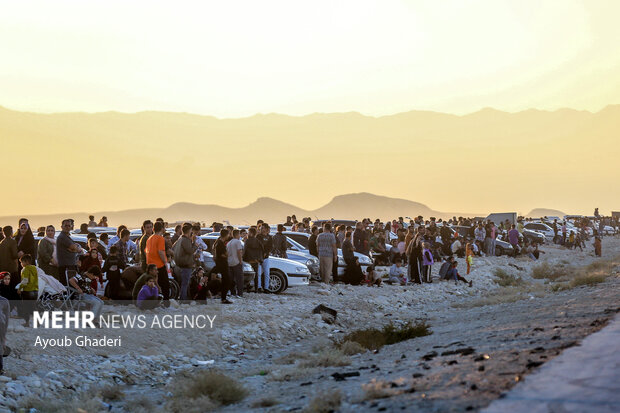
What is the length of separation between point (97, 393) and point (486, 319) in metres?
8.61

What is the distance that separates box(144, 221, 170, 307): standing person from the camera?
49.9ft

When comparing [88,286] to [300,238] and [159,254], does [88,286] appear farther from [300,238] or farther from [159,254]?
[300,238]

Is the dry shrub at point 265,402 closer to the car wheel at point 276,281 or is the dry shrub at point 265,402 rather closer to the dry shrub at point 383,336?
the dry shrub at point 383,336

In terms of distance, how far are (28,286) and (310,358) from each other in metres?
5.01

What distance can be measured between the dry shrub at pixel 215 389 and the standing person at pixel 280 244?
1230 cm

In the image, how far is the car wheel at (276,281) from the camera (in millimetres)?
20672

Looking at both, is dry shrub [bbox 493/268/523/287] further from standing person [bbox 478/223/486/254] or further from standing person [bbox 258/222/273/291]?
standing person [bbox 258/222/273/291]

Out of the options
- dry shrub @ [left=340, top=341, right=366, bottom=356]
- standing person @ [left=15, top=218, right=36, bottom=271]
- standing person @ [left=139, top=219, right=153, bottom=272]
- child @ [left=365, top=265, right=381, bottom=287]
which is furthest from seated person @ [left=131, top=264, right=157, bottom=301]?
child @ [left=365, top=265, right=381, bottom=287]

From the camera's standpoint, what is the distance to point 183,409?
9.95 meters

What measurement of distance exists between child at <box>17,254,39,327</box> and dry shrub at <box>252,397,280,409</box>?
5.47m

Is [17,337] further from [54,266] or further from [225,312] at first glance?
[225,312]

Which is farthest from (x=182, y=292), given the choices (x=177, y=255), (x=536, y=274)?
(x=536, y=274)

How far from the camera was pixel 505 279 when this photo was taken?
30938mm

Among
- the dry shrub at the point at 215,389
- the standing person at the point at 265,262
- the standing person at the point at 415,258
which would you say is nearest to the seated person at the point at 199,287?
the standing person at the point at 265,262
